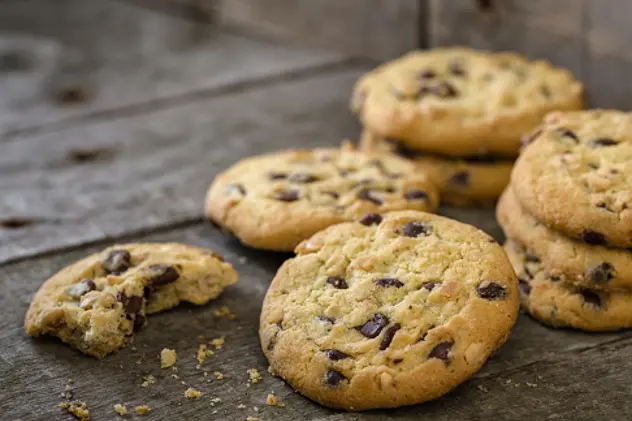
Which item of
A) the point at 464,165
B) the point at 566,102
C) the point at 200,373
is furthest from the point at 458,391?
the point at 566,102

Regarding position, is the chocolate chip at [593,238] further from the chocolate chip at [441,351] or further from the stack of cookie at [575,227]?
the chocolate chip at [441,351]

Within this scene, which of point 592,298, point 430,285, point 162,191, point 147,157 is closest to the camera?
point 430,285

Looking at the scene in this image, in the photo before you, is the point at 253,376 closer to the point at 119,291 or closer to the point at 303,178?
the point at 119,291

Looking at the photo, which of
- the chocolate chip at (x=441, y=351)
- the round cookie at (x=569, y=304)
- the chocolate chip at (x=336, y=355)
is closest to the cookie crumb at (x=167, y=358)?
the chocolate chip at (x=336, y=355)

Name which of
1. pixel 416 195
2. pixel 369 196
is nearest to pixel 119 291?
pixel 369 196

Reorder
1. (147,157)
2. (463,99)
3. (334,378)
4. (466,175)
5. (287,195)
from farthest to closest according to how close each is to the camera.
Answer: (147,157) → (463,99) → (466,175) → (287,195) → (334,378)

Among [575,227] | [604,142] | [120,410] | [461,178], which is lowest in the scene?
[120,410]

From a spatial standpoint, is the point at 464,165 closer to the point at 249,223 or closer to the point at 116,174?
the point at 249,223
